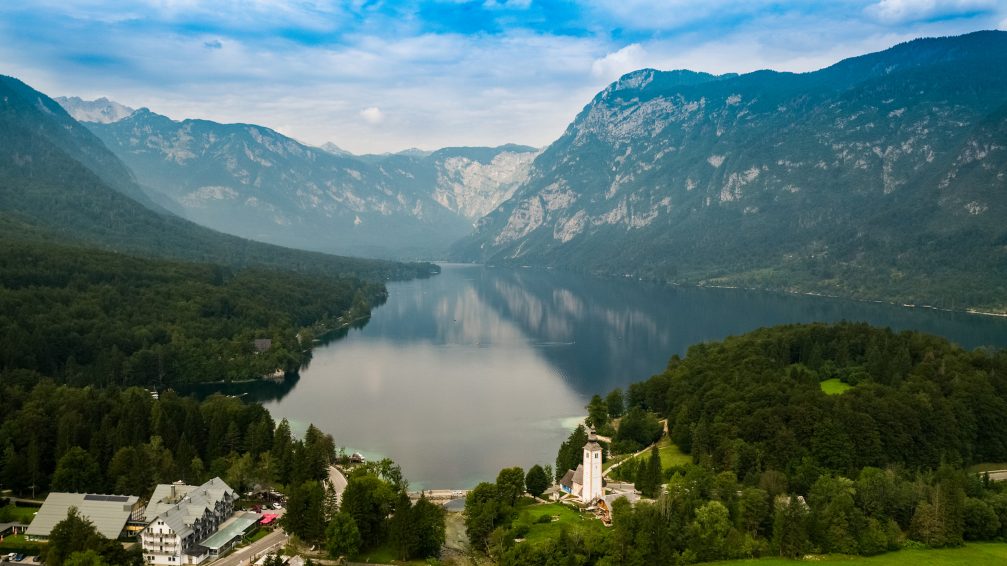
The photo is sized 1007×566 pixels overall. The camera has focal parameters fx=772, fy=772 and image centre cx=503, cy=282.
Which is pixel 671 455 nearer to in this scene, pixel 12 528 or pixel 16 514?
pixel 12 528

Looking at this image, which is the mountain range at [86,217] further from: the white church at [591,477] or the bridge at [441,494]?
the white church at [591,477]

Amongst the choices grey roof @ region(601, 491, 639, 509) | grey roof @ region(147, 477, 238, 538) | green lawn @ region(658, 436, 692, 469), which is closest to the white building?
grey roof @ region(147, 477, 238, 538)

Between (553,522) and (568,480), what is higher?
(568,480)

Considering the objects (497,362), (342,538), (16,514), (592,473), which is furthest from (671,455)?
(497,362)

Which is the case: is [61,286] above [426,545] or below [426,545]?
above

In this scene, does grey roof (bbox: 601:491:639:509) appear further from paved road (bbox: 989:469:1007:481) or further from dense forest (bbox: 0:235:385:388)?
dense forest (bbox: 0:235:385:388)

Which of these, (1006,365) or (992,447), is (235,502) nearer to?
(992,447)

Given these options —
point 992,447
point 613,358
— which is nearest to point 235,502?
point 992,447
